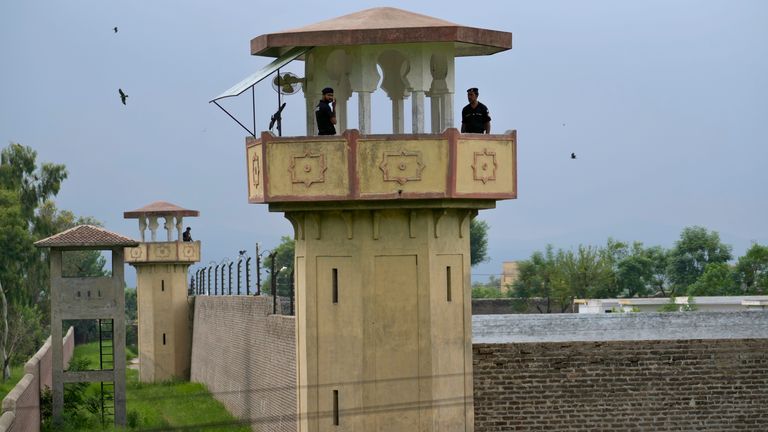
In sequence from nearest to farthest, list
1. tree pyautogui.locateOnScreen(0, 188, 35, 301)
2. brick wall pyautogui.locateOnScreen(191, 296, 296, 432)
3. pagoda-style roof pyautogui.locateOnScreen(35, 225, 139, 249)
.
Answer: brick wall pyautogui.locateOnScreen(191, 296, 296, 432), pagoda-style roof pyautogui.locateOnScreen(35, 225, 139, 249), tree pyautogui.locateOnScreen(0, 188, 35, 301)

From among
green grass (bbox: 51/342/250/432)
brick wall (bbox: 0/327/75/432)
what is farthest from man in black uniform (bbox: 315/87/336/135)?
green grass (bbox: 51/342/250/432)

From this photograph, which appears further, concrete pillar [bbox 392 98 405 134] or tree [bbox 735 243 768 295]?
tree [bbox 735 243 768 295]

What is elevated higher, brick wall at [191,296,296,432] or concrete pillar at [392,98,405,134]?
concrete pillar at [392,98,405,134]

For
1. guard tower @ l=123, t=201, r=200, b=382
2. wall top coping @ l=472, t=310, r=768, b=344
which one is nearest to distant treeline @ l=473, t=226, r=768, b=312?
guard tower @ l=123, t=201, r=200, b=382

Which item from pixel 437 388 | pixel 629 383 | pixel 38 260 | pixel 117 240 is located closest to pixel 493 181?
pixel 437 388

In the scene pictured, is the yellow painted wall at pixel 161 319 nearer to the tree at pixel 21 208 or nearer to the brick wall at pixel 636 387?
the tree at pixel 21 208

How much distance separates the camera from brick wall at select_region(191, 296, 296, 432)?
2692cm

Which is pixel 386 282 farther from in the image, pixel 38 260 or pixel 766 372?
pixel 38 260

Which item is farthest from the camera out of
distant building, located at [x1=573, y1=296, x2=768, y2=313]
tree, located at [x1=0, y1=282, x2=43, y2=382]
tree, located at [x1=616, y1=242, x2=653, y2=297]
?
tree, located at [x1=616, y1=242, x2=653, y2=297]

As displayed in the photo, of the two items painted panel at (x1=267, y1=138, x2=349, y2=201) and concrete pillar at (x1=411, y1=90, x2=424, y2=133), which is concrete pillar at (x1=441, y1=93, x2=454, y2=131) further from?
painted panel at (x1=267, y1=138, x2=349, y2=201)

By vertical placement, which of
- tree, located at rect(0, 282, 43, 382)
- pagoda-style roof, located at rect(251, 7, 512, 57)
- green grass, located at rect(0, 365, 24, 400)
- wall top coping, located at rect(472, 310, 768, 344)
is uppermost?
pagoda-style roof, located at rect(251, 7, 512, 57)

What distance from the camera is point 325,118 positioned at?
1583 cm

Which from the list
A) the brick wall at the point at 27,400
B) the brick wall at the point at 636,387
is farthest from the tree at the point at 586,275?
the brick wall at the point at 636,387

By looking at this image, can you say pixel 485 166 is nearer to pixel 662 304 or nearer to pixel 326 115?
pixel 326 115
